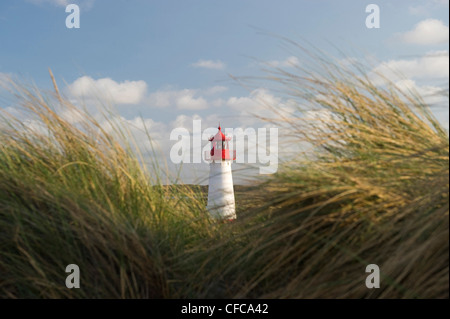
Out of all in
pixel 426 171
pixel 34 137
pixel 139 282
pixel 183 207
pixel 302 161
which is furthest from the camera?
pixel 183 207

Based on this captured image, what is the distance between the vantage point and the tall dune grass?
2402 millimetres

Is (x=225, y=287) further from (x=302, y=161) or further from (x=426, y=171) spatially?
(x=426, y=171)

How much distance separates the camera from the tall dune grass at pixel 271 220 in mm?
2402

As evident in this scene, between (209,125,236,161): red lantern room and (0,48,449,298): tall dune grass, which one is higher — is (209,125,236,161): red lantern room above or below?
above

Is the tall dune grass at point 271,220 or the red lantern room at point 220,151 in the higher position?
the red lantern room at point 220,151

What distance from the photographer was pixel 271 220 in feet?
8.84

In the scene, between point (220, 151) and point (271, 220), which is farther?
point (220, 151)

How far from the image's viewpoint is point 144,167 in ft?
12.1

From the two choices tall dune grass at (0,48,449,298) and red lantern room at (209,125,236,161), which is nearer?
tall dune grass at (0,48,449,298)

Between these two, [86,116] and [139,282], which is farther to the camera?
[86,116]
